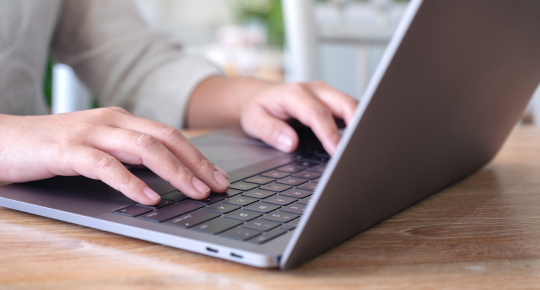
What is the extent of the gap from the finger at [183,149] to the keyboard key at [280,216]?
0.07m

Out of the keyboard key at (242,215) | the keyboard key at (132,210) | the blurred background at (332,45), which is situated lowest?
the blurred background at (332,45)

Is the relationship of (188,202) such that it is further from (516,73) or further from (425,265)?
(516,73)

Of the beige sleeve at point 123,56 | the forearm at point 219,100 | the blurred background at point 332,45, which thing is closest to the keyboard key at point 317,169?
the forearm at point 219,100

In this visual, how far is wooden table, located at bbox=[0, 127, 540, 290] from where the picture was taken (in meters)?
0.27

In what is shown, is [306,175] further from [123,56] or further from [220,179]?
[123,56]

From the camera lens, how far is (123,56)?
3.18 feet

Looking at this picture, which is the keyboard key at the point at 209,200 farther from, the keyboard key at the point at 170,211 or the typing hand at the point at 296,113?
the typing hand at the point at 296,113

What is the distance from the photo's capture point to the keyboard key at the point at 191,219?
317 mm

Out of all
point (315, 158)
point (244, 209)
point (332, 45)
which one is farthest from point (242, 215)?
point (332, 45)

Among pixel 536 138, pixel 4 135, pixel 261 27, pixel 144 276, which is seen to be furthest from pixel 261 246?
pixel 261 27

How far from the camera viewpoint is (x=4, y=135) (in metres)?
0.43

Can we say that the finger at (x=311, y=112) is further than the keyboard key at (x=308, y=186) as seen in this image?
Yes

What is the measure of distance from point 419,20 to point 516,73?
0.23 m

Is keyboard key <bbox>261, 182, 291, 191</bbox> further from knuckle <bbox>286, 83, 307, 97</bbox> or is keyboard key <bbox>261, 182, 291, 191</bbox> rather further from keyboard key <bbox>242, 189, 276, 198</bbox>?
knuckle <bbox>286, 83, 307, 97</bbox>
